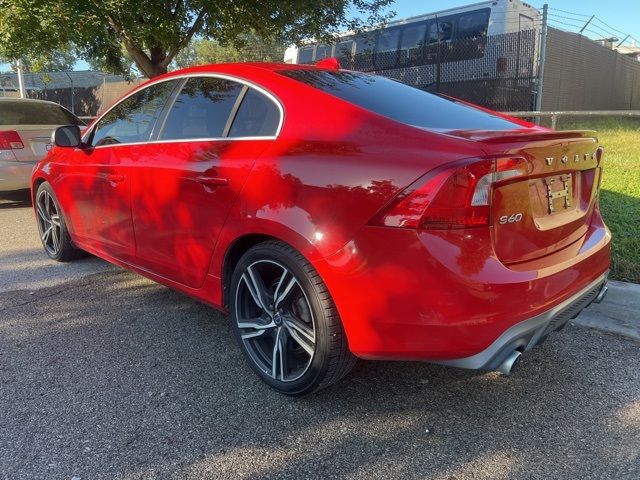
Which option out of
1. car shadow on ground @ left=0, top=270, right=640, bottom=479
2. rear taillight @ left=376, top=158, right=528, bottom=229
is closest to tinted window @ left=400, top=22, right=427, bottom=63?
car shadow on ground @ left=0, top=270, right=640, bottom=479

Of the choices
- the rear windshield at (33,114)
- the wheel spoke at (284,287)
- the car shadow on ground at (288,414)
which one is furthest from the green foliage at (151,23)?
the wheel spoke at (284,287)

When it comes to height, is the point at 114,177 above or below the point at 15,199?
above

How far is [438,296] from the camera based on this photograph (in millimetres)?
2170

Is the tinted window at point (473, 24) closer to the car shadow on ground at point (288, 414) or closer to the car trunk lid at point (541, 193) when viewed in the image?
the car shadow on ground at point (288, 414)

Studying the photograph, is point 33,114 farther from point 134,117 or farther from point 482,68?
point 482,68

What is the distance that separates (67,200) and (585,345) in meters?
4.05

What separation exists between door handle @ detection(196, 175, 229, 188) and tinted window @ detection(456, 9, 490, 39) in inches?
569

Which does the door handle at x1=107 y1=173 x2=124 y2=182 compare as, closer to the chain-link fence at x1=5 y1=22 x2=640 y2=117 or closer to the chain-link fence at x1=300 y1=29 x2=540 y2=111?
the chain-link fence at x1=5 y1=22 x2=640 y2=117

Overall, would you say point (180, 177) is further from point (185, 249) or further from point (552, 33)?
point (552, 33)

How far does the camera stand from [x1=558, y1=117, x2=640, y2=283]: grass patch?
429 cm

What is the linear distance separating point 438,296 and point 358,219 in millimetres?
453

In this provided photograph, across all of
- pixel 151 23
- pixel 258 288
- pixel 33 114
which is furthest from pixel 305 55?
pixel 258 288

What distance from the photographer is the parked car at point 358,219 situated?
218cm

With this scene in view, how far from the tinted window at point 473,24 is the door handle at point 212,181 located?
14.5 m
